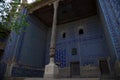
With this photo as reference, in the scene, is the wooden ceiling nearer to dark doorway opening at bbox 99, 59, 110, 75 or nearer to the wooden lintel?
the wooden lintel

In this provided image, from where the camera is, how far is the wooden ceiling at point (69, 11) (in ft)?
30.3

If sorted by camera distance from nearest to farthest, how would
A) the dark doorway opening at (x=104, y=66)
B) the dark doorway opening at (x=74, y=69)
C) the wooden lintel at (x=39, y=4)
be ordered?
the dark doorway opening at (x=104, y=66) → the wooden lintel at (x=39, y=4) → the dark doorway opening at (x=74, y=69)

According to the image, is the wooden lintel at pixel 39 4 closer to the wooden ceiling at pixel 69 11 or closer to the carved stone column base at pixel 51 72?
the wooden ceiling at pixel 69 11

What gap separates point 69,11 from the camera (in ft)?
33.8

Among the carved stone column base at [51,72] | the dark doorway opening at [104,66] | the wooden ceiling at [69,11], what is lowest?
the carved stone column base at [51,72]

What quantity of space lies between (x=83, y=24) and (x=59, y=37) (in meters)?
2.72

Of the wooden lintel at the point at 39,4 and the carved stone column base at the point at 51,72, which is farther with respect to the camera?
the wooden lintel at the point at 39,4

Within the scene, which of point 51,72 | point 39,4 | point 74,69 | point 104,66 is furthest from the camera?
point 39,4

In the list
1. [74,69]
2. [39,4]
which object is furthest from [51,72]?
[39,4]

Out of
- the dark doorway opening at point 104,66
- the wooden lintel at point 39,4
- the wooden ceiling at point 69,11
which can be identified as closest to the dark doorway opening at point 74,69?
the dark doorway opening at point 104,66

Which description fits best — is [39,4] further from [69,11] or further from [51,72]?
[51,72]

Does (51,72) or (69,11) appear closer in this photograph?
(51,72)

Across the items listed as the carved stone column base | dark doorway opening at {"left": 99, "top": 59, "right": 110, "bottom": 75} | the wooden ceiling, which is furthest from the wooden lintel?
dark doorway opening at {"left": 99, "top": 59, "right": 110, "bottom": 75}

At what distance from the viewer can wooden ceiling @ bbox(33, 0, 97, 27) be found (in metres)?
9.24
